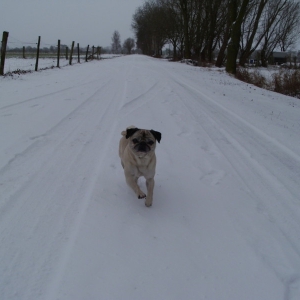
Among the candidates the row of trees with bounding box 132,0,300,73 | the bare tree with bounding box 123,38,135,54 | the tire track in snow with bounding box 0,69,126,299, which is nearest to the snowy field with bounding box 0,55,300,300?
the tire track in snow with bounding box 0,69,126,299

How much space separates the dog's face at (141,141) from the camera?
312cm

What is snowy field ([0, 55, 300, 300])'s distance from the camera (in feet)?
7.61

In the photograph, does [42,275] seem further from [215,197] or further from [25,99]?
[25,99]

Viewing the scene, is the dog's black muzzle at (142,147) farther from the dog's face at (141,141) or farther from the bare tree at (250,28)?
the bare tree at (250,28)

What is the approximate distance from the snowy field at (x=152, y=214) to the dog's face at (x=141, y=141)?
0.83 meters

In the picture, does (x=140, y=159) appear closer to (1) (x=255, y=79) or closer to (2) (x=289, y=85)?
(2) (x=289, y=85)

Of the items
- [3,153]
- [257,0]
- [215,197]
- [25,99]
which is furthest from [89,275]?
[257,0]

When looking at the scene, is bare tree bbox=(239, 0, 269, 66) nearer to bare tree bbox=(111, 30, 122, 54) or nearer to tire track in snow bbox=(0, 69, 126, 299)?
tire track in snow bbox=(0, 69, 126, 299)

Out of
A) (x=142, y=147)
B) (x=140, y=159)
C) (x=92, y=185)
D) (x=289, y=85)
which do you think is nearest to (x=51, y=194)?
(x=92, y=185)

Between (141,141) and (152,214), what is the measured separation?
3.25 ft

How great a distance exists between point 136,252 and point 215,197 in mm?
1561

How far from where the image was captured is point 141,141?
3.20 metres

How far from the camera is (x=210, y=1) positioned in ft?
114

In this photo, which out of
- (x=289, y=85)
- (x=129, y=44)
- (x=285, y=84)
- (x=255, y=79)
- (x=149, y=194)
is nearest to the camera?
(x=149, y=194)
